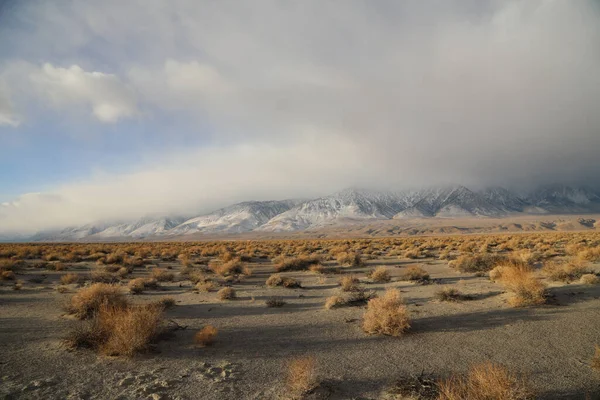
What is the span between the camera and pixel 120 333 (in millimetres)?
8477

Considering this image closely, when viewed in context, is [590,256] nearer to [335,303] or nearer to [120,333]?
[335,303]

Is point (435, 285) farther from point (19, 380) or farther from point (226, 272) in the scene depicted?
point (19, 380)

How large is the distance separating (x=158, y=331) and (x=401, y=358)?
6.82m

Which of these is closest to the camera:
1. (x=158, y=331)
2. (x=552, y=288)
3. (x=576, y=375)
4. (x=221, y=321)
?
(x=576, y=375)

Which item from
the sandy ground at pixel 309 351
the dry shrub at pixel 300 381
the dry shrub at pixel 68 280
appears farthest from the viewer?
the dry shrub at pixel 68 280

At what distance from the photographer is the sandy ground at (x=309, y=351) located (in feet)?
22.6

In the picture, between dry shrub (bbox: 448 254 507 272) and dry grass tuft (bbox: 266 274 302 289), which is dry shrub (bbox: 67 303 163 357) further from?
dry shrub (bbox: 448 254 507 272)

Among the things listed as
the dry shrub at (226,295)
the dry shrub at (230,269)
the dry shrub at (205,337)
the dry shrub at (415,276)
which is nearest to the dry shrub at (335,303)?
the dry shrub at (226,295)

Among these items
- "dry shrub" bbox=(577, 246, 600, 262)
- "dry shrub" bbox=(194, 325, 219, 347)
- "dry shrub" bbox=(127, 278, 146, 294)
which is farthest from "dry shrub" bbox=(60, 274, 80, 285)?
"dry shrub" bbox=(577, 246, 600, 262)

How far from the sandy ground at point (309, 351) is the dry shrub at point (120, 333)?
30cm

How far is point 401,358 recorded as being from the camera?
8328 mm

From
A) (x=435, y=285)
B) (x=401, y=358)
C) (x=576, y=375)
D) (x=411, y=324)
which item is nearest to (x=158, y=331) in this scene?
(x=401, y=358)

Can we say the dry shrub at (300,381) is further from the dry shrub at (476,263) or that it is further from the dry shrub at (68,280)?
the dry shrub at (476,263)

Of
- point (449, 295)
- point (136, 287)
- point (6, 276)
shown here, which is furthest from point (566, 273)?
point (6, 276)
